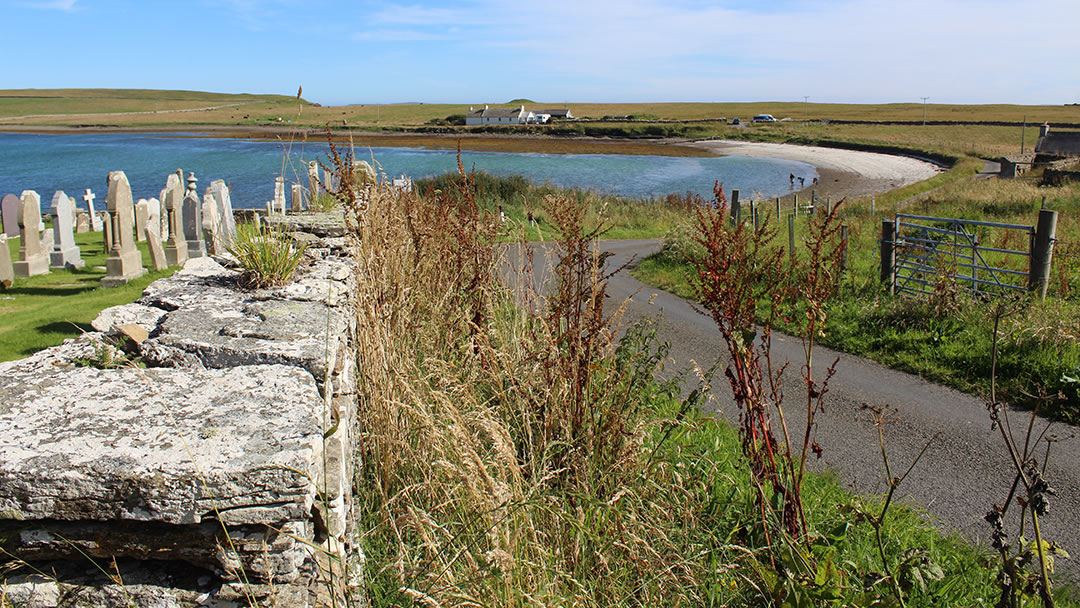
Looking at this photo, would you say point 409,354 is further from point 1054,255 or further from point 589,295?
point 1054,255

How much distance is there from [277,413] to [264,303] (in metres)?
1.50

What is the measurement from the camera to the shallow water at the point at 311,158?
146 feet

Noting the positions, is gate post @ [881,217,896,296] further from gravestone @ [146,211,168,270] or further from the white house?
the white house

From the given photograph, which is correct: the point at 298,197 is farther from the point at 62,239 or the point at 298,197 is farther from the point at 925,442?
the point at 62,239

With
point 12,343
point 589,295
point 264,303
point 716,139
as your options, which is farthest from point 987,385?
point 716,139

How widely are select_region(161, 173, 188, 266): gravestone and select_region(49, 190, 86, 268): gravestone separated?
5.08 ft

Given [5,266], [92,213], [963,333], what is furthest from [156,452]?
[92,213]

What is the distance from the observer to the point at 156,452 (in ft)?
6.73

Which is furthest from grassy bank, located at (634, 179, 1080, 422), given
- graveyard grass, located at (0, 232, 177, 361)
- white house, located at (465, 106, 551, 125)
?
white house, located at (465, 106, 551, 125)

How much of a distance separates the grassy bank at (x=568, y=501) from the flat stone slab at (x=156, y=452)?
579 millimetres

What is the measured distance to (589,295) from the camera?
12.6ft

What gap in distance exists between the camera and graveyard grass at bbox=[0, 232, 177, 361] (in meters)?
7.55

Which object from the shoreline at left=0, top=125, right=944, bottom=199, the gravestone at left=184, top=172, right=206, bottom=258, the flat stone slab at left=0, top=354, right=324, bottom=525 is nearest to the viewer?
the flat stone slab at left=0, top=354, right=324, bottom=525

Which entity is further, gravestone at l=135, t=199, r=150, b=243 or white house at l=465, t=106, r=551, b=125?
white house at l=465, t=106, r=551, b=125
